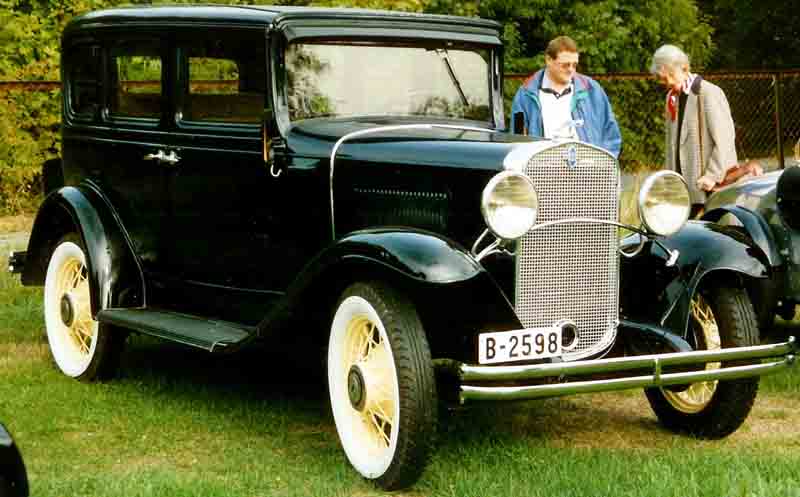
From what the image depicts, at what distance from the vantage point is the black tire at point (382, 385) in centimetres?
488

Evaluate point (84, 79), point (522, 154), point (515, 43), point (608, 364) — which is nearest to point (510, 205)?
point (522, 154)

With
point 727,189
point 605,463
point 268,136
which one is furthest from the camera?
point 727,189

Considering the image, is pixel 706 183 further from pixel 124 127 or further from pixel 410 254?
pixel 410 254

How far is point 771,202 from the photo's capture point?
7355 millimetres

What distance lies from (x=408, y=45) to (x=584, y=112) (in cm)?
171

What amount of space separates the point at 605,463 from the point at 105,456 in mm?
2064

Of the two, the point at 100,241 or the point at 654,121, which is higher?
the point at 100,241

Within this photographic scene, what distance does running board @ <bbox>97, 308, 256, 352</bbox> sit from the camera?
593 centimetres

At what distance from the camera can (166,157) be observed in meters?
6.65

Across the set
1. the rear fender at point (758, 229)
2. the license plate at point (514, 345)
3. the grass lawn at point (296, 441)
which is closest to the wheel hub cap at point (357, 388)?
the grass lawn at point (296, 441)

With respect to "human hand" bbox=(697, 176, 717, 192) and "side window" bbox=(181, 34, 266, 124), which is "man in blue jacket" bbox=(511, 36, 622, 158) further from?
"side window" bbox=(181, 34, 266, 124)

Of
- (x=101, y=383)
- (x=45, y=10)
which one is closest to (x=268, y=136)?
(x=101, y=383)

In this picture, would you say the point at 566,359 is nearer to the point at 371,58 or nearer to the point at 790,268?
the point at 371,58

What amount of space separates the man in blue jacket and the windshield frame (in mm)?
900
